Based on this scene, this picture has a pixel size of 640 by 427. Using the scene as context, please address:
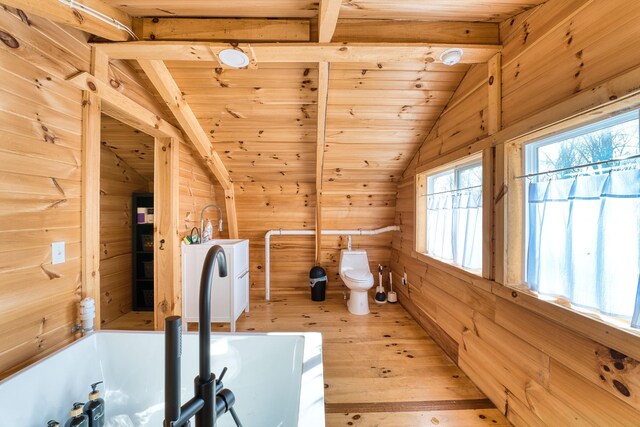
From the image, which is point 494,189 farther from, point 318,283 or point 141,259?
point 141,259

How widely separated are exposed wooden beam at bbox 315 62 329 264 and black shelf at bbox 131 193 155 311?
1.98 m

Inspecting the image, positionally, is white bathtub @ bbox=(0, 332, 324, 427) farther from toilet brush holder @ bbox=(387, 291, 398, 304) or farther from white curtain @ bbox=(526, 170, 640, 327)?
toilet brush holder @ bbox=(387, 291, 398, 304)

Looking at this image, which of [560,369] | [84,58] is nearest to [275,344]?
[560,369]

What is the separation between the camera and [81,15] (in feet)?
4.15

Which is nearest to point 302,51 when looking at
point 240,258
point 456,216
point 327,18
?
point 327,18

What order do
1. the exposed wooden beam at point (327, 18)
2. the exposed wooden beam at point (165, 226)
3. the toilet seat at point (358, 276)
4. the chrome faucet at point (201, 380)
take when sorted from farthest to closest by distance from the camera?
the toilet seat at point (358, 276)
the exposed wooden beam at point (165, 226)
the exposed wooden beam at point (327, 18)
the chrome faucet at point (201, 380)

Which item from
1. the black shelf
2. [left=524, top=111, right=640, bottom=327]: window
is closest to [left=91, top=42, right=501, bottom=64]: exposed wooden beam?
[left=524, top=111, right=640, bottom=327]: window

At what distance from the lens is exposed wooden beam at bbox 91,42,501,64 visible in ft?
4.90

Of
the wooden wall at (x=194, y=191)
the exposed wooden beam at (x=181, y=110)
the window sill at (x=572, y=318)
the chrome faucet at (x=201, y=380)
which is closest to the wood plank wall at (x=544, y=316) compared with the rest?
the window sill at (x=572, y=318)

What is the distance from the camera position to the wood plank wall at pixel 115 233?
259cm

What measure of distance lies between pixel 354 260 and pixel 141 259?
8.52 feet

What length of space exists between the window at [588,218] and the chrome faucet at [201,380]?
4.80 feet

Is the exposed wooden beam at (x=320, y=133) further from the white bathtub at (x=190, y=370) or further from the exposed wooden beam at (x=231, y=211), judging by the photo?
the white bathtub at (x=190, y=370)

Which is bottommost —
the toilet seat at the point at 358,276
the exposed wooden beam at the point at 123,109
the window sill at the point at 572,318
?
the toilet seat at the point at 358,276
